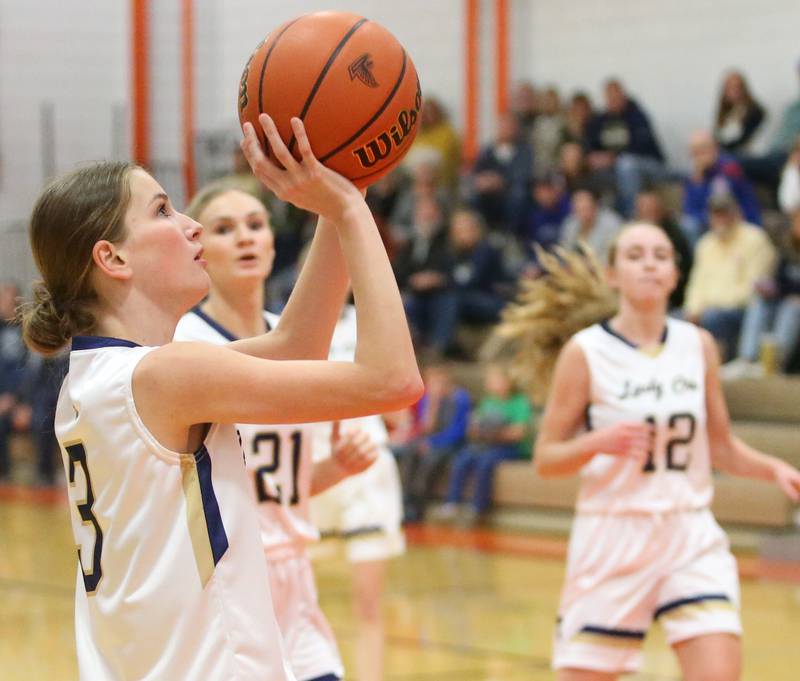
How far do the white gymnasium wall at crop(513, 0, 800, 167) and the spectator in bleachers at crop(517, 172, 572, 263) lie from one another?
58.7 inches

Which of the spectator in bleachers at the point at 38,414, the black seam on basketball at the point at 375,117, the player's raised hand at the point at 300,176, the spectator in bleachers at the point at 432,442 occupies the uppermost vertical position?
the black seam on basketball at the point at 375,117

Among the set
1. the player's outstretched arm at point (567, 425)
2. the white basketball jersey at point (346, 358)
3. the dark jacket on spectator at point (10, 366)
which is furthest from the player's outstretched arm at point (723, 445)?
the dark jacket on spectator at point (10, 366)

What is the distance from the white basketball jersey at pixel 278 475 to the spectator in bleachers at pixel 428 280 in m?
7.43

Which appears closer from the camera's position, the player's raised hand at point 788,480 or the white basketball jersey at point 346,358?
the player's raised hand at point 788,480

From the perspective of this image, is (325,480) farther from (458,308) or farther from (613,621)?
(458,308)

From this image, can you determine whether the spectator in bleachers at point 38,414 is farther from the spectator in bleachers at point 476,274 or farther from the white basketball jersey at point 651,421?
the white basketball jersey at point 651,421

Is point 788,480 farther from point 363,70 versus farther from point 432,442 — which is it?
point 432,442

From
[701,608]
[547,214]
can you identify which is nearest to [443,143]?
[547,214]

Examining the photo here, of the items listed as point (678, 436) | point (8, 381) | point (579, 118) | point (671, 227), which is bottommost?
point (8, 381)

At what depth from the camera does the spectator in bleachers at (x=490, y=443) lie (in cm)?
971

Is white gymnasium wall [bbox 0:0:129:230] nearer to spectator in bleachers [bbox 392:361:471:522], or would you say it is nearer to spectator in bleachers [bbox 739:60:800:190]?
spectator in bleachers [bbox 392:361:471:522]

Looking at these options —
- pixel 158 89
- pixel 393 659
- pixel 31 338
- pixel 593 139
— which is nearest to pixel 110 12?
pixel 158 89

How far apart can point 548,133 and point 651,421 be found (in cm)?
829

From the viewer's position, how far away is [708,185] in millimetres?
10391
